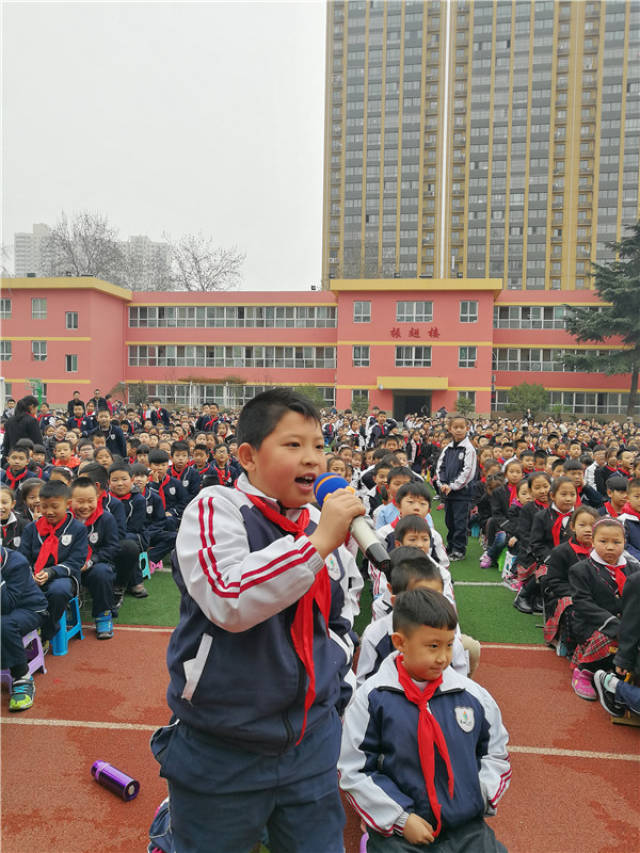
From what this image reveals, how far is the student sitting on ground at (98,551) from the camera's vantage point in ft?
15.6

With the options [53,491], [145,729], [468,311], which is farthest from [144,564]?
[468,311]

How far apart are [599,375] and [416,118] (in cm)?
4637

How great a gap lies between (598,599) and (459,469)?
10.7ft

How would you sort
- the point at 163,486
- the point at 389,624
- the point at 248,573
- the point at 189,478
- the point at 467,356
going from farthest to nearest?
1. the point at 467,356
2. the point at 189,478
3. the point at 163,486
4. the point at 389,624
5. the point at 248,573

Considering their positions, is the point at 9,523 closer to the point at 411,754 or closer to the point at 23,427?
the point at 411,754

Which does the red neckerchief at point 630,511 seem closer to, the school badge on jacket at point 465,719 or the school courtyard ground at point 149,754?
the school courtyard ground at point 149,754

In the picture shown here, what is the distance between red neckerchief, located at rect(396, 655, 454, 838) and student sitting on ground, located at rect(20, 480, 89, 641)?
3.03m

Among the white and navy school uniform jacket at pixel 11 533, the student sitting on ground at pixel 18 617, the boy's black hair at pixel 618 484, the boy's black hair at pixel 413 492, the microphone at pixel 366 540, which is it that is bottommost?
the student sitting on ground at pixel 18 617

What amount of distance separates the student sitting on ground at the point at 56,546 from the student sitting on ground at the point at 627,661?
3.73 metres

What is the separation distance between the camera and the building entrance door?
112ft

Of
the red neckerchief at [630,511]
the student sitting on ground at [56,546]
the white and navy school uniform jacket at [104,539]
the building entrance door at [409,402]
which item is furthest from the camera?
the building entrance door at [409,402]

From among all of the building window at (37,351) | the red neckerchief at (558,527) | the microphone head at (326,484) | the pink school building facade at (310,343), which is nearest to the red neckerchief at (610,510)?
the red neckerchief at (558,527)

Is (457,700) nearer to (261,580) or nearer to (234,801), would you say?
(234,801)

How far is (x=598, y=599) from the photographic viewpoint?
4.08 metres
